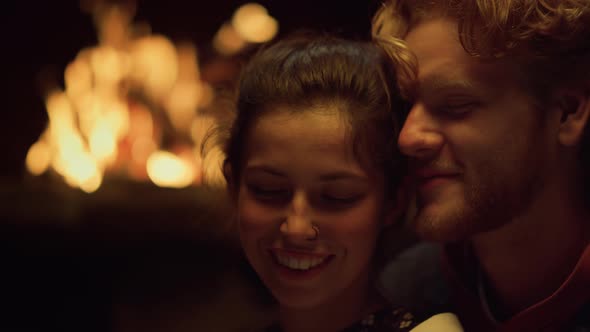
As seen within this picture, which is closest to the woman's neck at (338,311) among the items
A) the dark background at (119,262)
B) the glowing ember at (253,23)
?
the dark background at (119,262)

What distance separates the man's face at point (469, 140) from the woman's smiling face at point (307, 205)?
0.26 feet

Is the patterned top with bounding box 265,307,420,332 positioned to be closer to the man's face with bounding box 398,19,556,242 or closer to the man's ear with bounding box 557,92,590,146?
the man's face with bounding box 398,19,556,242

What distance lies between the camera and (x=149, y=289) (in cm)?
213

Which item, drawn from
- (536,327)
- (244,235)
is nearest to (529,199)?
(536,327)

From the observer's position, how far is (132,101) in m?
2.45

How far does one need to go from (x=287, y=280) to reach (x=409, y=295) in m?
0.32

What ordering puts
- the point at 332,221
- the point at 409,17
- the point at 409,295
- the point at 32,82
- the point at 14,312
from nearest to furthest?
1. the point at 332,221
2. the point at 409,17
3. the point at 409,295
4. the point at 14,312
5. the point at 32,82

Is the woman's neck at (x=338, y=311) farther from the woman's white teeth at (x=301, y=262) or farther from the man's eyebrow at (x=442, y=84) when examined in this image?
the man's eyebrow at (x=442, y=84)

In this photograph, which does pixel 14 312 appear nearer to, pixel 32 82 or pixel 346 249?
pixel 32 82

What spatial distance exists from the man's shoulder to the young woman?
150mm

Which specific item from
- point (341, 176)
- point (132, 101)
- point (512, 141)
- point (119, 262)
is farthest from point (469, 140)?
point (132, 101)

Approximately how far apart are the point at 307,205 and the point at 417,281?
39 centimetres

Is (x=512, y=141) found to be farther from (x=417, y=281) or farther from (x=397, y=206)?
(x=417, y=281)

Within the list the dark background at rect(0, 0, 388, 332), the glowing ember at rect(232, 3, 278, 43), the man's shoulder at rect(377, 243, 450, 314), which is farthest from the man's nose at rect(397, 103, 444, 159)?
the glowing ember at rect(232, 3, 278, 43)
